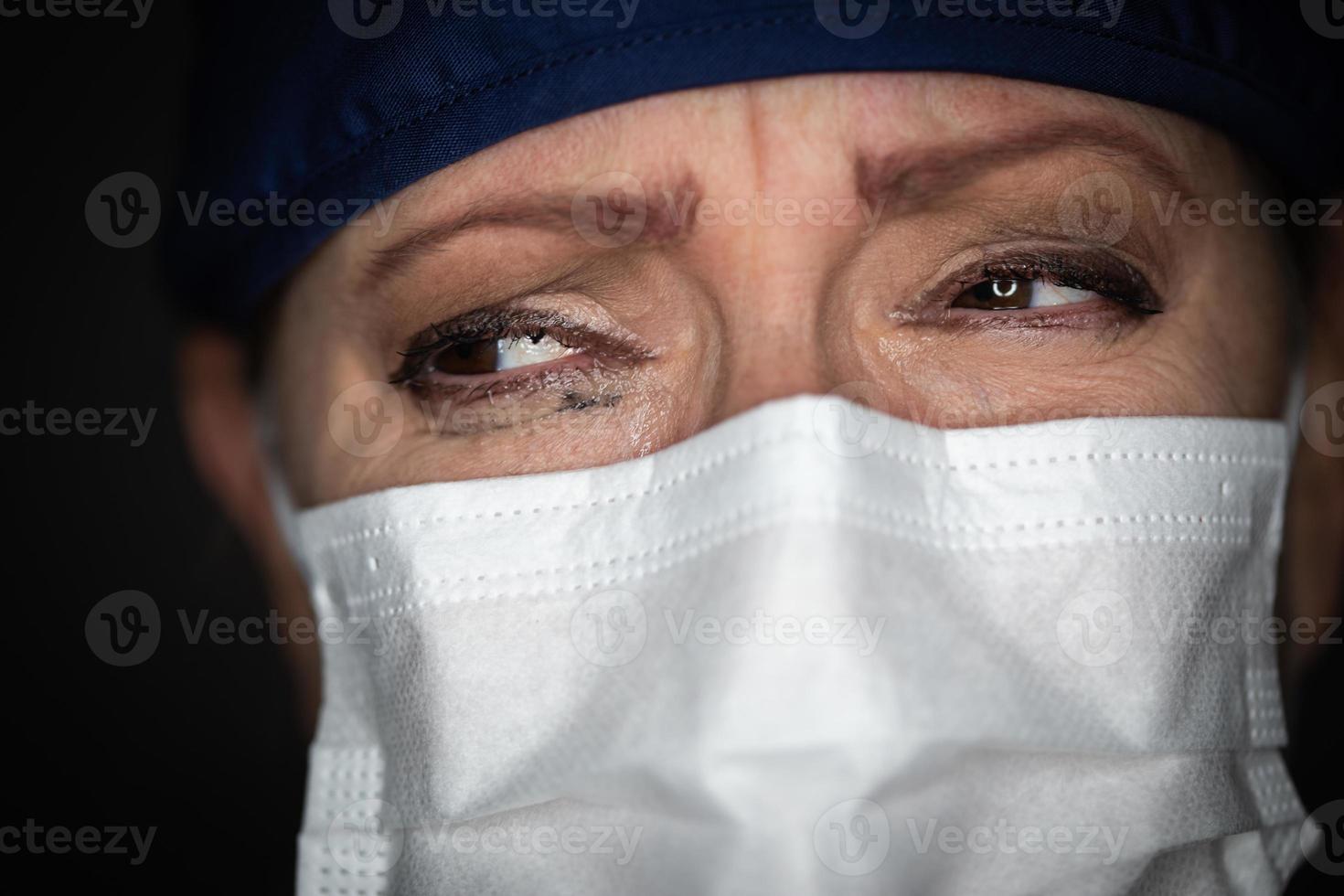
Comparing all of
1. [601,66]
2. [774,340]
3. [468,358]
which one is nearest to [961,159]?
[774,340]

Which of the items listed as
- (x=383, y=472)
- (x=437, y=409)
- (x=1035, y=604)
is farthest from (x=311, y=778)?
(x=1035, y=604)

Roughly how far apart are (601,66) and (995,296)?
556mm

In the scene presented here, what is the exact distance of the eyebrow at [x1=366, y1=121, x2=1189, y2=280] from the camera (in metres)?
1.29

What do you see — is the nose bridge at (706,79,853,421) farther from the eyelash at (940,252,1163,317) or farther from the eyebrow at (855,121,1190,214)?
the eyelash at (940,252,1163,317)

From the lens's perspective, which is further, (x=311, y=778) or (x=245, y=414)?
(x=245, y=414)

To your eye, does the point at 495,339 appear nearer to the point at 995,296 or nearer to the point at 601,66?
the point at 601,66

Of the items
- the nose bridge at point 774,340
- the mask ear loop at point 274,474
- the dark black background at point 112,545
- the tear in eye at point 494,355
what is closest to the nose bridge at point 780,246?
the nose bridge at point 774,340

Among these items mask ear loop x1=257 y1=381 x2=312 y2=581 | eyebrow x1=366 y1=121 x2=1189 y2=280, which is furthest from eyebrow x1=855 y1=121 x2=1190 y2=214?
mask ear loop x1=257 y1=381 x2=312 y2=581

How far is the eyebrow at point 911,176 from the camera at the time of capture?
1.29m

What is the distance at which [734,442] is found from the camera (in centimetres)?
128

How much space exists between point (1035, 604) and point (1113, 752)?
18cm

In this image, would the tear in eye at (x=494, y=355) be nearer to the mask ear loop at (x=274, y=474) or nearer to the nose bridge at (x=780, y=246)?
the nose bridge at (x=780, y=246)

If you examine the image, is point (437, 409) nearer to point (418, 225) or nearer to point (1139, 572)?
point (418, 225)

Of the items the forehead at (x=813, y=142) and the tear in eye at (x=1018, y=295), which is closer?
the forehead at (x=813, y=142)
